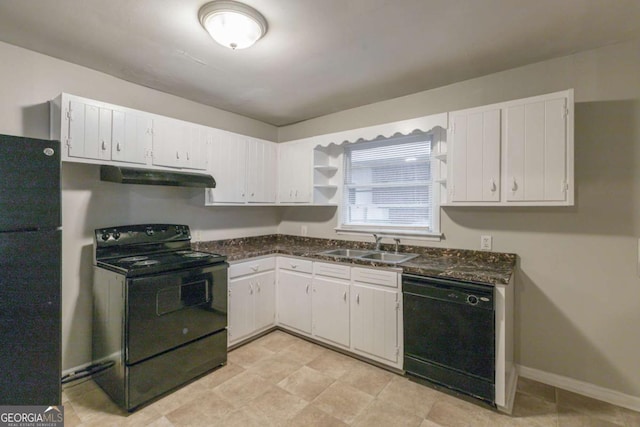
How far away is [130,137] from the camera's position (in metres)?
2.48

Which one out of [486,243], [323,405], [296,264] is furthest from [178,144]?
[486,243]

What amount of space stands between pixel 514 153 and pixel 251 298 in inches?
104

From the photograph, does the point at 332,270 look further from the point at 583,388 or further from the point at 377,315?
the point at 583,388

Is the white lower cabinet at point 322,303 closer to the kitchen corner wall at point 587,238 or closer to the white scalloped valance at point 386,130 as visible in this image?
the kitchen corner wall at point 587,238

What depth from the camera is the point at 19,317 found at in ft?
5.18

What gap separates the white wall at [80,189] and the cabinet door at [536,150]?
2892mm

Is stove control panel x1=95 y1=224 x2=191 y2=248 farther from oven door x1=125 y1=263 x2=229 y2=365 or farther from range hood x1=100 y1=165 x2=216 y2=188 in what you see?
oven door x1=125 y1=263 x2=229 y2=365

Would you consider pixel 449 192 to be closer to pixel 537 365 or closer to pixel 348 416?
pixel 537 365

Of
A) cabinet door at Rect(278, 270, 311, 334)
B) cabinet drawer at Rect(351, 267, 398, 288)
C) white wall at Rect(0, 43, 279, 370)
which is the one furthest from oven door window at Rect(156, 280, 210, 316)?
cabinet drawer at Rect(351, 267, 398, 288)

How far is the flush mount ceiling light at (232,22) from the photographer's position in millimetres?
1712

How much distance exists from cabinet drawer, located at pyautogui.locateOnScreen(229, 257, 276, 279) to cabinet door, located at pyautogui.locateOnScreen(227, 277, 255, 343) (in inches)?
2.7

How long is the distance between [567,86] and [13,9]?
3.75 m

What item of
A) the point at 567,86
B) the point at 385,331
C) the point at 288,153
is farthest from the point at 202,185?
the point at 567,86

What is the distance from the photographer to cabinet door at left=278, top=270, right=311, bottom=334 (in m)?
3.09
